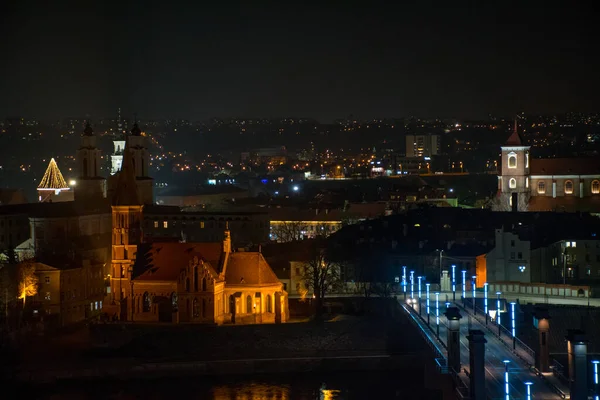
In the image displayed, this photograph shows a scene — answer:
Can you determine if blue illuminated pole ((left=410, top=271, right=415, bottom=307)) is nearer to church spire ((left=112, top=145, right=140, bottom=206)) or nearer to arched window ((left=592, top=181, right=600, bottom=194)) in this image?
church spire ((left=112, top=145, right=140, bottom=206))

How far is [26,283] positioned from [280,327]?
9.43m

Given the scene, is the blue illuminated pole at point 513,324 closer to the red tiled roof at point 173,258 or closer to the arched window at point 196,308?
the red tiled roof at point 173,258

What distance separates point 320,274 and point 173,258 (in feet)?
18.5

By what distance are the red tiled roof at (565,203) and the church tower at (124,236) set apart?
27.4 metres

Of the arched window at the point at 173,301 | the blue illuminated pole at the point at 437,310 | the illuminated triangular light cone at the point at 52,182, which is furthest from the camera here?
the illuminated triangular light cone at the point at 52,182

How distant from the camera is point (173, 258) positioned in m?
39.8

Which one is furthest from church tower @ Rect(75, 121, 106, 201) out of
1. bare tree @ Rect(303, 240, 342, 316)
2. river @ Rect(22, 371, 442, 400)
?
river @ Rect(22, 371, 442, 400)

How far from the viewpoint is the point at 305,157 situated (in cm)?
15238

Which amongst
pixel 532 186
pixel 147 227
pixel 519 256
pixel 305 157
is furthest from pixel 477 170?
pixel 519 256

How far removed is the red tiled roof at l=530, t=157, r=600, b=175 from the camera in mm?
66938

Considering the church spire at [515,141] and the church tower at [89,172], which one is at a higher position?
the church spire at [515,141]

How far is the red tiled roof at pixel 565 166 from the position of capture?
66.9m

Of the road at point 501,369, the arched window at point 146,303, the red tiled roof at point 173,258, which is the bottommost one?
the road at point 501,369

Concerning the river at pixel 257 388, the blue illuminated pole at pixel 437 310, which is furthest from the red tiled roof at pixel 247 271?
the blue illuminated pole at pixel 437 310
